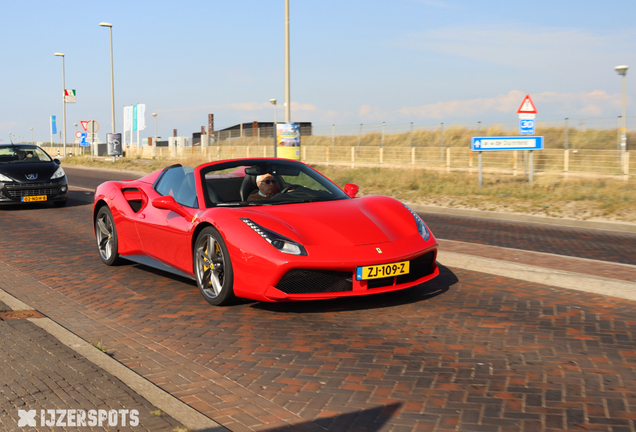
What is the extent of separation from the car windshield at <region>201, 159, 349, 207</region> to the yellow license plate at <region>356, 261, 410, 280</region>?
1365mm

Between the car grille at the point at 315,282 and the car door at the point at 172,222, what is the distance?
1344 millimetres

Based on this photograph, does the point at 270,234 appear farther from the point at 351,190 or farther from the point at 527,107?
the point at 527,107

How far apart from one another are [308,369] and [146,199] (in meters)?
3.78

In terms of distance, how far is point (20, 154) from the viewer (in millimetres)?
15695

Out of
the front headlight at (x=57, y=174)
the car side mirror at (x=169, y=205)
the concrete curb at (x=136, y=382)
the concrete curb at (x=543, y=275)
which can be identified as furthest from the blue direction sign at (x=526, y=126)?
the concrete curb at (x=136, y=382)

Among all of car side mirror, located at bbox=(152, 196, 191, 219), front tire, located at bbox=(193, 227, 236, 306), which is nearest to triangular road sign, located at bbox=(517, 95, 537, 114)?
car side mirror, located at bbox=(152, 196, 191, 219)

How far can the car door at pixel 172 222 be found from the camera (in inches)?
253

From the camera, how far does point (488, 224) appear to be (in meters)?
13.6

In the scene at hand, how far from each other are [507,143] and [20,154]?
42.8 feet

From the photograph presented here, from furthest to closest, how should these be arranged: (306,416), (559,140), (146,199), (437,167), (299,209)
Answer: (559,140) < (437,167) < (146,199) < (299,209) < (306,416)

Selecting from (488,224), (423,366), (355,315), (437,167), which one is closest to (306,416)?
(423,366)

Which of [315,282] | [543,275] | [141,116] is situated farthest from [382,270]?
[141,116]

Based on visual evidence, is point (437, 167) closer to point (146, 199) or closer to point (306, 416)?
A: point (146, 199)

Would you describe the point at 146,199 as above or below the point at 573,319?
above
